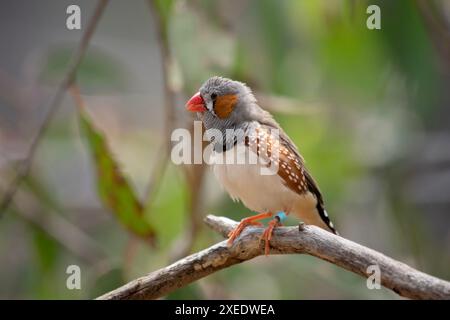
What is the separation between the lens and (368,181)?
4520 millimetres

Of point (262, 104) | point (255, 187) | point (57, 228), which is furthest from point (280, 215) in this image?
point (57, 228)

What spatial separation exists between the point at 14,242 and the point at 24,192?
0.93 m

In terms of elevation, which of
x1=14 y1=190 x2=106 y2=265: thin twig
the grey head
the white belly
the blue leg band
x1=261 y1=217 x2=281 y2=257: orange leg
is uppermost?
the grey head

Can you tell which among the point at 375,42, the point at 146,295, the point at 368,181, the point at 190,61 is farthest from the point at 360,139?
the point at 146,295

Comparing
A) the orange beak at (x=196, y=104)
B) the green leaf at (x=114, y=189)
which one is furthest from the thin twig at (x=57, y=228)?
the orange beak at (x=196, y=104)

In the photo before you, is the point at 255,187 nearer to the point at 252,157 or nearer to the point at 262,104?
the point at 252,157

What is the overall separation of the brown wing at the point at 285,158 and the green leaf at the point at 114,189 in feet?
2.41

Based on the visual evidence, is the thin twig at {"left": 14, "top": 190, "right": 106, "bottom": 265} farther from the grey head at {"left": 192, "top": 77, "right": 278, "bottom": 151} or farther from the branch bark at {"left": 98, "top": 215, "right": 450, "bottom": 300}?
the branch bark at {"left": 98, "top": 215, "right": 450, "bottom": 300}

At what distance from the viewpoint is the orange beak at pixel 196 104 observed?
226 cm

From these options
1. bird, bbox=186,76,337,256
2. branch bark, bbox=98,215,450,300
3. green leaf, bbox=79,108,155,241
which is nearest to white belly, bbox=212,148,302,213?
bird, bbox=186,76,337,256

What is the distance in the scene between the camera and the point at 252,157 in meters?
2.11

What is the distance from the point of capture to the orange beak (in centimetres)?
226

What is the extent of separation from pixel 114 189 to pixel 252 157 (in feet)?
2.79
